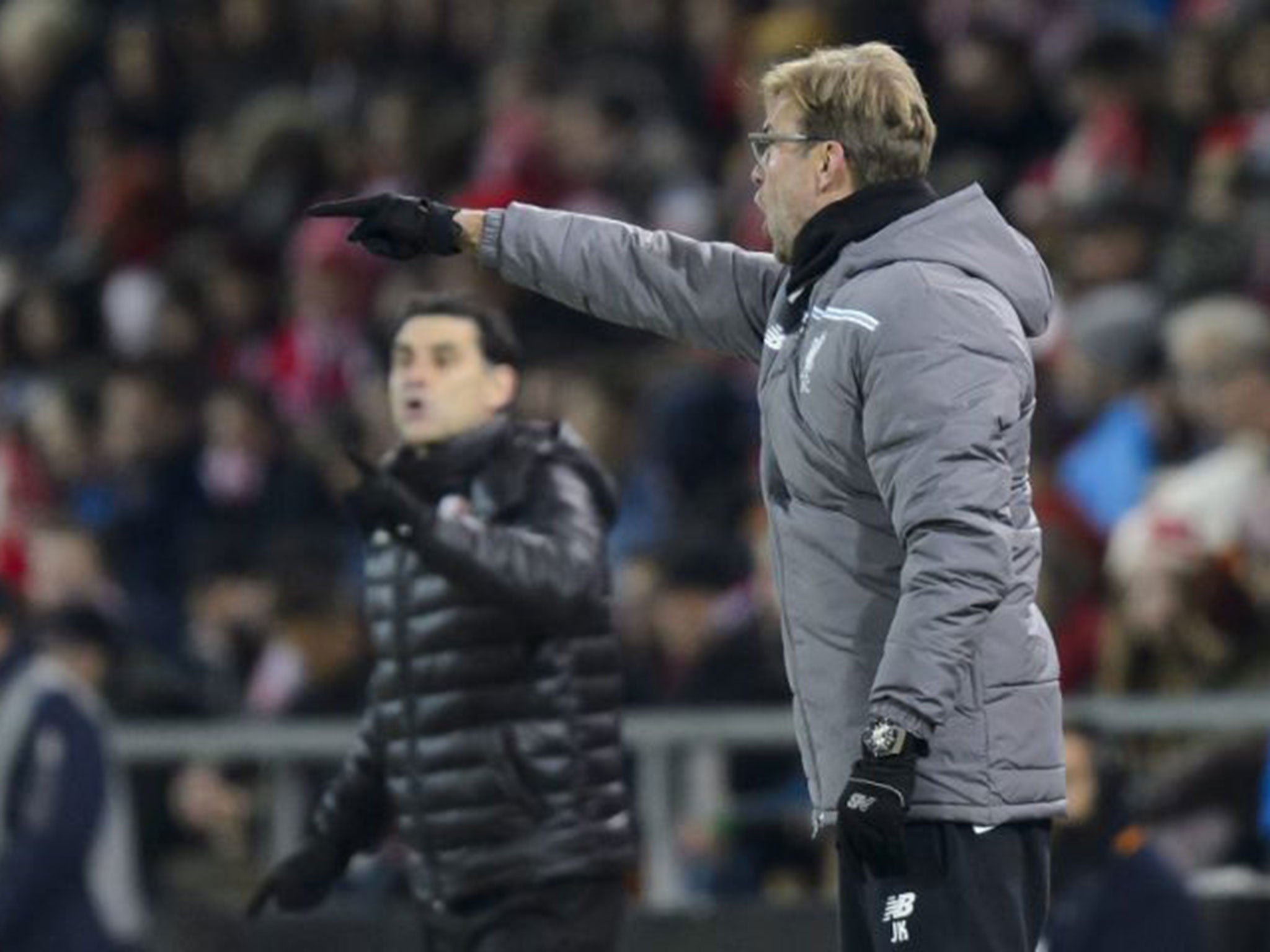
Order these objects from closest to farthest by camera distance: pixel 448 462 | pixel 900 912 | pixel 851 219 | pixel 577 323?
pixel 900 912, pixel 851 219, pixel 448 462, pixel 577 323

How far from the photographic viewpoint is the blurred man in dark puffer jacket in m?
6.82

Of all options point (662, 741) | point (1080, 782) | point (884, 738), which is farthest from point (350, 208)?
point (662, 741)

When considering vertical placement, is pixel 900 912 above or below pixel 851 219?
below

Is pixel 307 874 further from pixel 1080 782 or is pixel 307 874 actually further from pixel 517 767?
pixel 1080 782

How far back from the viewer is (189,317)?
14.3 metres

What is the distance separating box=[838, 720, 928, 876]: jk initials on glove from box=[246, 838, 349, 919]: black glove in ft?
7.45

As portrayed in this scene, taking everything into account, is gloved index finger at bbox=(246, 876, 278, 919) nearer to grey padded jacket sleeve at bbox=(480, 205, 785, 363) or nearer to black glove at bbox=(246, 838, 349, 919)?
black glove at bbox=(246, 838, 349, 919)

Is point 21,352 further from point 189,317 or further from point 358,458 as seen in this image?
point 358,458

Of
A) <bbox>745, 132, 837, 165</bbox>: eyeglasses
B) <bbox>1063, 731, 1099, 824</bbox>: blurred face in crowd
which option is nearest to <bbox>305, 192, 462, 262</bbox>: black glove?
<bbox>745, 132, 837, 165</bbox>: eyeglasses

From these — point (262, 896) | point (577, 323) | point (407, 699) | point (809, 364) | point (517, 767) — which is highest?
point (577, 323)

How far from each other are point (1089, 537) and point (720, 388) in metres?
Answer: 2.28

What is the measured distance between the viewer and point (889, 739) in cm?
507

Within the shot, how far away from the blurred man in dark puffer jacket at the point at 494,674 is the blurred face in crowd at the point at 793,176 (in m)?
1.37

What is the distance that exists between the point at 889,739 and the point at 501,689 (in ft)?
6.27
